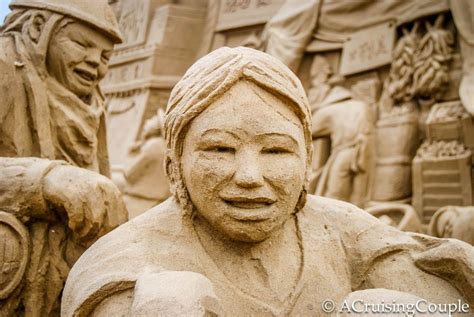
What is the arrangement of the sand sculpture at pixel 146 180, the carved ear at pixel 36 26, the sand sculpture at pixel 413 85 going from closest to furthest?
the carved ear at pixel 36 26, the sand sculpture at pixel 413 85, the sand sculpture at pixel 146 180

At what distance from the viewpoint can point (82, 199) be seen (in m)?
2.26

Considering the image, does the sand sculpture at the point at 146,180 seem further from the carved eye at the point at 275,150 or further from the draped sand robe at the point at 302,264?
the carved eye at the point at 275,150

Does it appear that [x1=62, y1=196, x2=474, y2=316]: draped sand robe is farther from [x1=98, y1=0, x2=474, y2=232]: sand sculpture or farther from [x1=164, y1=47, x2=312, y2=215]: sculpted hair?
[x1=98, y1=0, x2=474, y2=232]: sand sculpture

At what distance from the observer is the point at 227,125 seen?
1639mm

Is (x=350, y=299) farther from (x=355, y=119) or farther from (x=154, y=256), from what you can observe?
(x=355, y=119)

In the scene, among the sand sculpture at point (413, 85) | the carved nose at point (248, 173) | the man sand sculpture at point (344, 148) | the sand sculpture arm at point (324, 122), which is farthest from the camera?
the sand sculpture arm at point (324, 122)

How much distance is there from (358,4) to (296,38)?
0.80 meters

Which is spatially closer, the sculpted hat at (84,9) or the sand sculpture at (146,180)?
the sculpted hat at (84,9)

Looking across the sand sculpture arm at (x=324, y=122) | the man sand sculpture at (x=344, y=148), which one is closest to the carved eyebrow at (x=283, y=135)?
the man sand sculpture at (x=344, y=148)

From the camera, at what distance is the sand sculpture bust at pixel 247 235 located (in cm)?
164

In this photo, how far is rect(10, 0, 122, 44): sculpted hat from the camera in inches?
109

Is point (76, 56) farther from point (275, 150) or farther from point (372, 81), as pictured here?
point (372, 81)

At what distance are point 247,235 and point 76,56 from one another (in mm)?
1534

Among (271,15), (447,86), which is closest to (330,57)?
(271,15)
